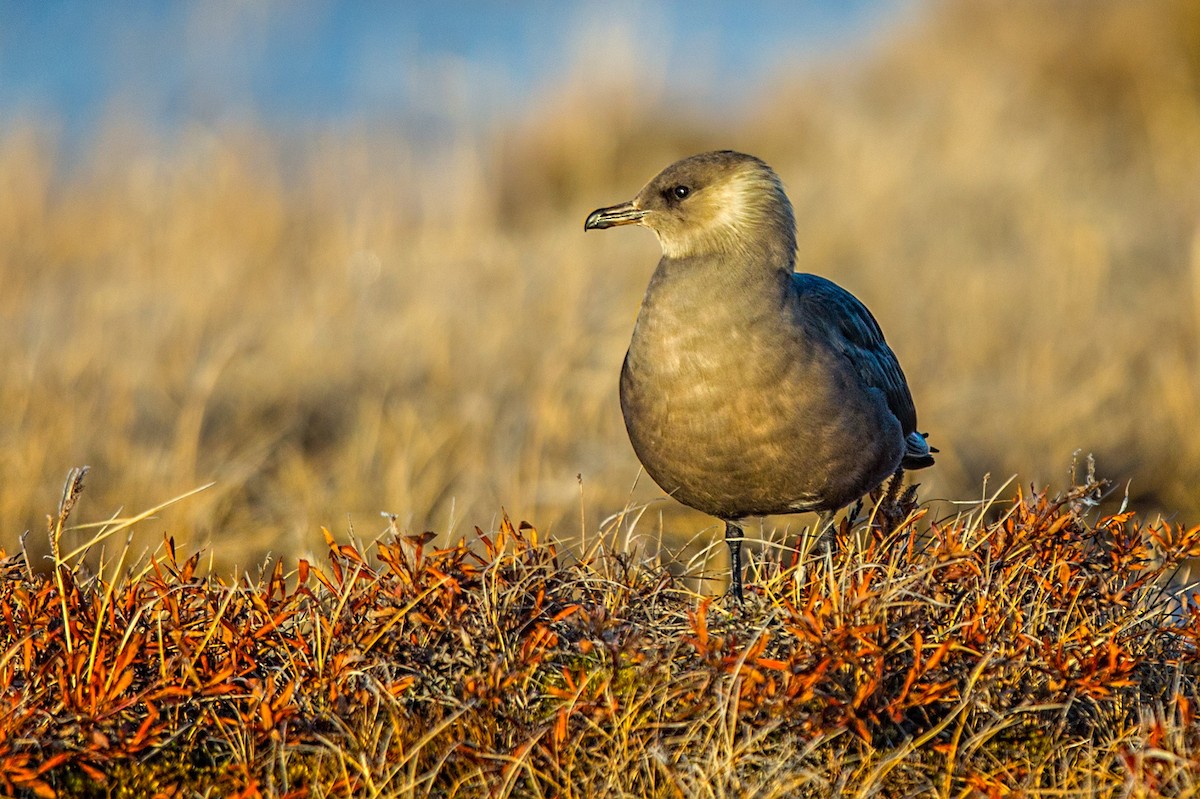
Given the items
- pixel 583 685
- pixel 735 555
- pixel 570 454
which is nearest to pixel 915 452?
pixel 735 555

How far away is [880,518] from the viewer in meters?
3.37

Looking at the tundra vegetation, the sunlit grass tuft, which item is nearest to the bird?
the tundra vegetation

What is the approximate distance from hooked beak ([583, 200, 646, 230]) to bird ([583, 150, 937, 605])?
100mm

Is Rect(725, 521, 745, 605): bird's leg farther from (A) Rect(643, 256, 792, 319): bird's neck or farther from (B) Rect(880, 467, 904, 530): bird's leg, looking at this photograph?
(A) Rect(643, 256, 792, 319): bird's neck

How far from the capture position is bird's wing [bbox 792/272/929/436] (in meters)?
3.53

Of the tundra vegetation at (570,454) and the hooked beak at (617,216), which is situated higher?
the hooked beak at (617,216)

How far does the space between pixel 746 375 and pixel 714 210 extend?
0.59 m

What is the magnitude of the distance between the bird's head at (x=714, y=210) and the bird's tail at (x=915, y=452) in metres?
0.75

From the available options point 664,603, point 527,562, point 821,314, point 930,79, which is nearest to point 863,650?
point 664,603

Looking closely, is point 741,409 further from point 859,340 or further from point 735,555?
point 859,340

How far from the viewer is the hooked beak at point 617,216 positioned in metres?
3.70

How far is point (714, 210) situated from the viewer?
11.8ft

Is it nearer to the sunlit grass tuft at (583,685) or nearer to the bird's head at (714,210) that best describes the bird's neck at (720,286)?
the bird's head at (714,210)

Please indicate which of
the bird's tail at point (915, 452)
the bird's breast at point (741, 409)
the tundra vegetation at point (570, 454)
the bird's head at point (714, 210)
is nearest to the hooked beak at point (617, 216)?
the bird's head at point (714, 210)
